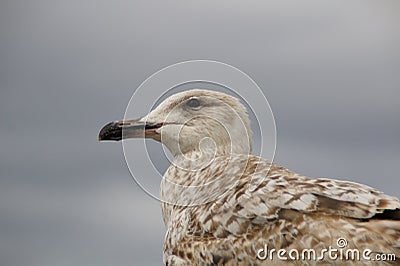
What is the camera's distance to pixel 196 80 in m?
10.8

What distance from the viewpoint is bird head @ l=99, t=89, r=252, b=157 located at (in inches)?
418

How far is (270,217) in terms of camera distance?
28.4ft

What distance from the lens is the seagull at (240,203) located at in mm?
8234

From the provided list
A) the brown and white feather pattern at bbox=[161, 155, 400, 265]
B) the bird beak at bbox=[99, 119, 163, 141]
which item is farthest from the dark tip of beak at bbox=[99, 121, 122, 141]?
the brown and white feather pattern at bbox=[161, 155, 400, 265]

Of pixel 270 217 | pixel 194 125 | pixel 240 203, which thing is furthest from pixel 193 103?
pixel 270 217

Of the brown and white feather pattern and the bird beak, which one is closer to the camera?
the brown and white feather pattern

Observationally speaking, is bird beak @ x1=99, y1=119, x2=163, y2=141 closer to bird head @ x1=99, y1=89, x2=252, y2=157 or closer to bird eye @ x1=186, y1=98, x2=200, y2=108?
bird head @ x1=99, y1=89, x2=252, y2=157

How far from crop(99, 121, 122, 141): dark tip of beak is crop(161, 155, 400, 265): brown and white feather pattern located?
1191 mm

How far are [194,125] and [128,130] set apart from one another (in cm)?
86

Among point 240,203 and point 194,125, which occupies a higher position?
point 194,125

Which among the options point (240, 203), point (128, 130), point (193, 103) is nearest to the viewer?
point (240, 203)

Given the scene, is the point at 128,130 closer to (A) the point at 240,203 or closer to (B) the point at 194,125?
(B) the point at 194,125

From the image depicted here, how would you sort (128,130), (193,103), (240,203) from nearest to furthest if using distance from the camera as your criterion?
(240,203) < (128,130) < (193,103)

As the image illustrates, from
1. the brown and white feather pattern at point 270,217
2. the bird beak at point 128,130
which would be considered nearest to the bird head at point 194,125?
the bird beak at point 128,130
